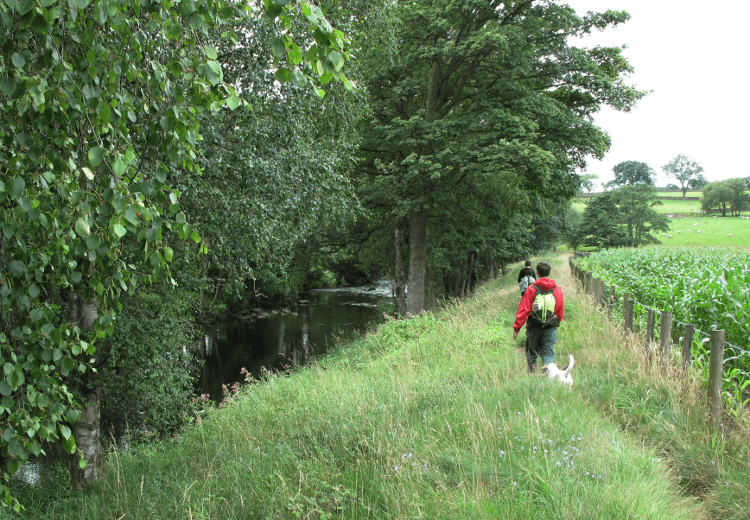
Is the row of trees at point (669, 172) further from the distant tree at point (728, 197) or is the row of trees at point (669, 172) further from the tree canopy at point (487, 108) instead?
the tree canopy at point (487, 108)

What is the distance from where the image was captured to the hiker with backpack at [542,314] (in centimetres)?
620

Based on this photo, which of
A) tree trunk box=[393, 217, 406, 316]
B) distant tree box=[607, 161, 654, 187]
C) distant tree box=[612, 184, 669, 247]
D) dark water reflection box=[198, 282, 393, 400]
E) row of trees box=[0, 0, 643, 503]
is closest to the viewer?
row of trees box=[0, 0, 643, 503]

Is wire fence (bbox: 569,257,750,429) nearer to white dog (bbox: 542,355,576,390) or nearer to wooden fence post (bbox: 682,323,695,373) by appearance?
wooden fence post (bbox: 682,323,695,373)

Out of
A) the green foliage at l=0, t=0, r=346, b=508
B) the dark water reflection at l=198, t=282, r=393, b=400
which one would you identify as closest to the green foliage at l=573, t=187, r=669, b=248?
the dark water reflection at l=198, t=282, r=393, b=400

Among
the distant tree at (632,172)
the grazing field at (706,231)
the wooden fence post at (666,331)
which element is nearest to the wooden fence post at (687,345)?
the wooden fence post at (666,331)

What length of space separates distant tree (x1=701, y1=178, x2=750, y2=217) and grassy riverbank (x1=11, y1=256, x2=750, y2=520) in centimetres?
10163

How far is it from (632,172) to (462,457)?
131m

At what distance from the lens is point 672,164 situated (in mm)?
132250

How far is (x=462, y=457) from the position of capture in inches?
147

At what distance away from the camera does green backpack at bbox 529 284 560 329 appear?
6.19 meters

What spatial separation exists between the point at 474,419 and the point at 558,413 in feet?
2.64

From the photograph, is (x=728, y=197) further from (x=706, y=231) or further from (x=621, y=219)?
(x=621, y=219)

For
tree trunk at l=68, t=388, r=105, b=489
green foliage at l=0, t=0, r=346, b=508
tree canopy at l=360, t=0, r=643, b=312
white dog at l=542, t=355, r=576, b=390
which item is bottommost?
tree trunk at l=68, t=388, r=105, b=489

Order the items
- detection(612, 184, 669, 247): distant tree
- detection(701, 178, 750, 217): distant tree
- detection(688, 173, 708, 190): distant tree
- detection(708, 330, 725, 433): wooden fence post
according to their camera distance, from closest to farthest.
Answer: detection(708, 330, 725, 433): wooden fence post < detection(612, 184, 669, 247): distant tree < detection(701, 178, 750, 217): distant tree < detection(688, 173, 708, 190): distant tree
